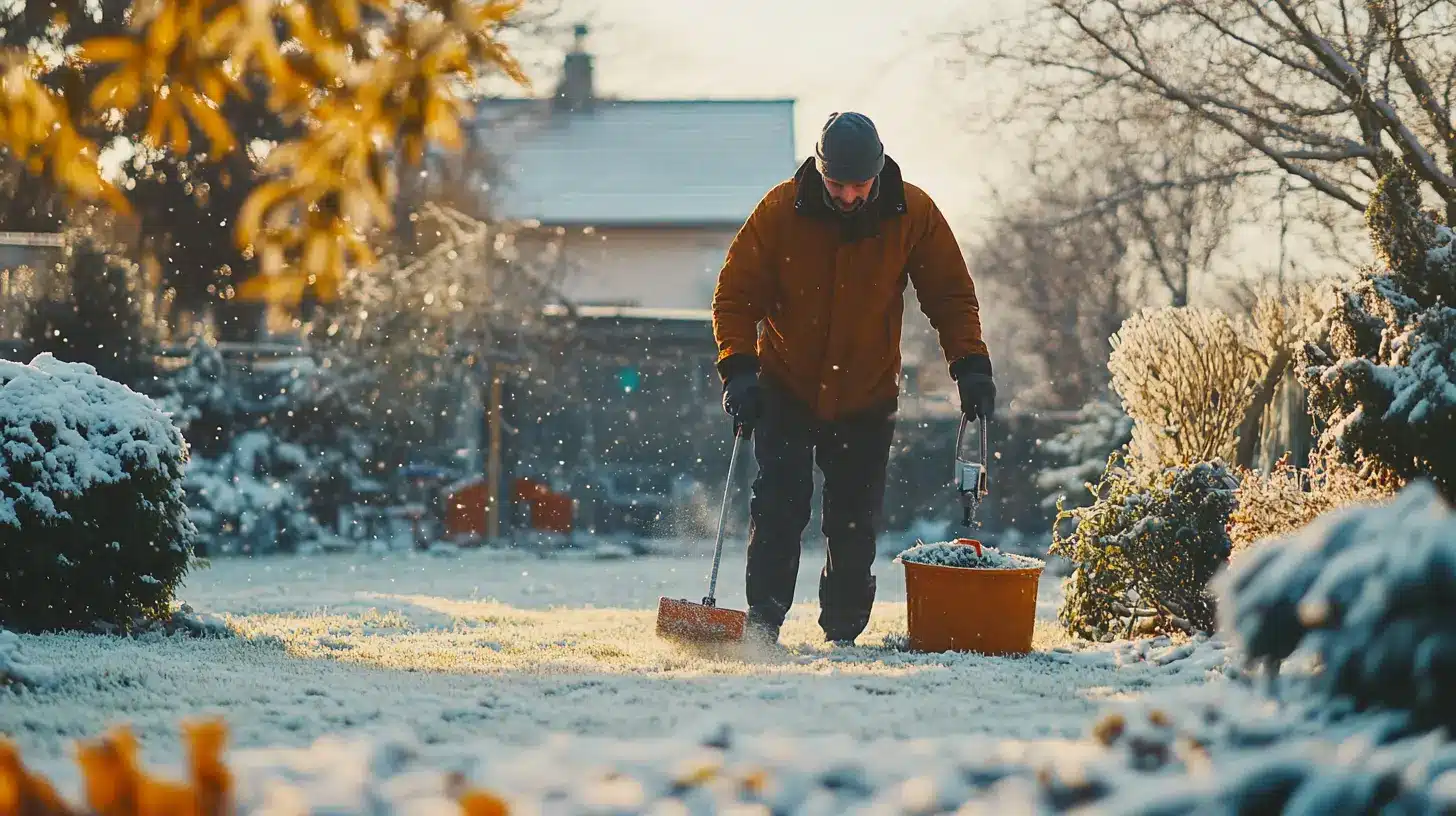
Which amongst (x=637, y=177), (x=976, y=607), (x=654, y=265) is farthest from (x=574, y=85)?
(x=976, y=607)

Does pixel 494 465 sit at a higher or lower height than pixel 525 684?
higher

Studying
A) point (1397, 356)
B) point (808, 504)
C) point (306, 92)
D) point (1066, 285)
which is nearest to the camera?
point (306, 92)

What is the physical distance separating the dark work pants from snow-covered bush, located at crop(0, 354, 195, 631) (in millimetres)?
2197

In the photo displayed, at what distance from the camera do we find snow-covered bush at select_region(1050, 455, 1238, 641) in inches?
203

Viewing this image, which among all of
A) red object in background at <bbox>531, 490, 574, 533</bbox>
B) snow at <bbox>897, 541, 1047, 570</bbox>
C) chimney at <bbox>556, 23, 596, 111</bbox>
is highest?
chimney at <bbox>556, 23, 596, 111</bbox>

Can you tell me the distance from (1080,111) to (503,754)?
8660 millimetres

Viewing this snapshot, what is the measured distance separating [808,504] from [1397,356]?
7.00ft

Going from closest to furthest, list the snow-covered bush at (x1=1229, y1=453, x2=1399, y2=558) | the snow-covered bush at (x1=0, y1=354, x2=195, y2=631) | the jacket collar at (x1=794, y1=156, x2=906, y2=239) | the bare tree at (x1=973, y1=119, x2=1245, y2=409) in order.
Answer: the snow-covered bush at (x1=1229, y1=453, x2=1399, y2=558)
the snow-covered bush at (x1=0, y1=354, x2=195, y2=631)
the jacket collar at (x1=794, y1=156, x2=906, y2=239)
the bare tree at (x1=973, y1=119, x2=1245, y2=409)

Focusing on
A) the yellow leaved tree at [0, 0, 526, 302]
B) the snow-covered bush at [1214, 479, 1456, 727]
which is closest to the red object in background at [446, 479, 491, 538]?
the yellow leaved tree at [0, 0, 526, 302]

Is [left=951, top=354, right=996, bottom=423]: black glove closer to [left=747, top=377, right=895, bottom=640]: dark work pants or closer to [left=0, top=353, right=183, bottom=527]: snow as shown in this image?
[left=747, top=377, right=895, bottom=640]: dark work pants

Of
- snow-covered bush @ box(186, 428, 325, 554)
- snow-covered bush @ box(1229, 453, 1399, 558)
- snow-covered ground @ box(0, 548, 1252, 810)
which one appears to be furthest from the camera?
snow-covered bush @ box(186, 428, 325, 554)

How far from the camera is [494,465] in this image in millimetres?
12953

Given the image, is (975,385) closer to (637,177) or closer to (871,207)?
(871,207)

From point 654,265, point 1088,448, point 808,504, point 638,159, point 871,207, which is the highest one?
point 638,159
